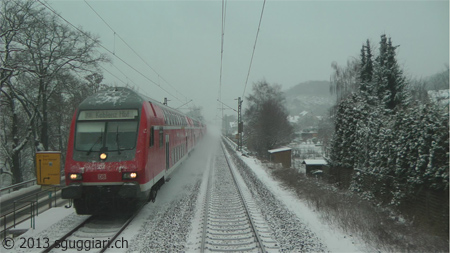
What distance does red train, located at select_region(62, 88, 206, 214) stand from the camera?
801 cm

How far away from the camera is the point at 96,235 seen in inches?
289

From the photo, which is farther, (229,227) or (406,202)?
(406,202)

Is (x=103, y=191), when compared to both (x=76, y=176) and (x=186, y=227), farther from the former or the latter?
(x=186, y=227)

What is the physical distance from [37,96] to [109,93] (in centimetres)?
1475

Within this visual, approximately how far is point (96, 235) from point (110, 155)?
1.90 m

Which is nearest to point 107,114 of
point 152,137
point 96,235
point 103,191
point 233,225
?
point 152,137

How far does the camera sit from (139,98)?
30.0 ft

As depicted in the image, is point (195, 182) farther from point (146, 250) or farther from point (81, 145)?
point (146, 250)

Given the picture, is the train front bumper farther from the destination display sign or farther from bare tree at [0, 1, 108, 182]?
bare tree at [0, 1, 108, 182]

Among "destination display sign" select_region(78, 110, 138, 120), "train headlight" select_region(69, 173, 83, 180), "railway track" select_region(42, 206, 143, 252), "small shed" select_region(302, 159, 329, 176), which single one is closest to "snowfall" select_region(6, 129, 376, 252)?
"railway track" select_region(42, 206, 143, 252)

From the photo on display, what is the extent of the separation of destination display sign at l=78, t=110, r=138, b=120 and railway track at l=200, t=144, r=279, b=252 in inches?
A: 130

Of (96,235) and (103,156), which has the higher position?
(103,156)

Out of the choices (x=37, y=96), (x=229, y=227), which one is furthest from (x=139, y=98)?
(x=37, y=96)

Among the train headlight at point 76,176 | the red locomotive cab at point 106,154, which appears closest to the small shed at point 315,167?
the red locomotive cab at point 106,154
